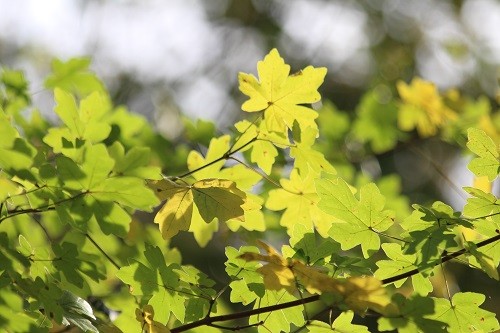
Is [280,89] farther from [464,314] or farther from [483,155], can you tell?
[464,314]

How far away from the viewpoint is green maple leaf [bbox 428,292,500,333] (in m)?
1.12

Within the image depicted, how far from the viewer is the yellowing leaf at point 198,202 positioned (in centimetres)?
114

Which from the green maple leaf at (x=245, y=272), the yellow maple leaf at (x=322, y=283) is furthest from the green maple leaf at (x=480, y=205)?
the green maple leaf at (x=245, y=272)

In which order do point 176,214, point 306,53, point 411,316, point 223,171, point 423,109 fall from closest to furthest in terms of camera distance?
1. point 411,316
2. point 176,214
3. point 223,171
4. point 423,109
5. point 306,53

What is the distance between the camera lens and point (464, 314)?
1.13 metres

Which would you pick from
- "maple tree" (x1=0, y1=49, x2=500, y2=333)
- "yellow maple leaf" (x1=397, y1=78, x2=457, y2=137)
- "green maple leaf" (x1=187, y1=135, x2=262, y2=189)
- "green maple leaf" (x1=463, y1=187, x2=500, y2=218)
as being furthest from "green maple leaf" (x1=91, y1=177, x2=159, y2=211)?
"yellow maple leaf" (x1=397, y1=78, x2=457, y2=137)

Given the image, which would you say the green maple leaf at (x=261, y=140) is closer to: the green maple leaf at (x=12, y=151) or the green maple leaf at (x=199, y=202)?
the green maple leaf at (x=199, y=202)

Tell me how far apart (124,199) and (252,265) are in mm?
237

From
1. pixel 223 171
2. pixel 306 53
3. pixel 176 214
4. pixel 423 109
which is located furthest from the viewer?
pixel 306 53

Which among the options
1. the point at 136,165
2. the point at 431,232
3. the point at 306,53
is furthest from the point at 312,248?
the point at 306,53

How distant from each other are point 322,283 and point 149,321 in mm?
293

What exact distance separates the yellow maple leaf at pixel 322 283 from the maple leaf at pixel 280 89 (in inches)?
13.1

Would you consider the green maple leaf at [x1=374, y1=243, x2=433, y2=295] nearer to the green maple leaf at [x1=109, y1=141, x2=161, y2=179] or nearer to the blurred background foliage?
the green maple leaf at [x1=109, y1=141, x2=161, y2=179]

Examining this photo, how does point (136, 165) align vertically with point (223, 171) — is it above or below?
above
